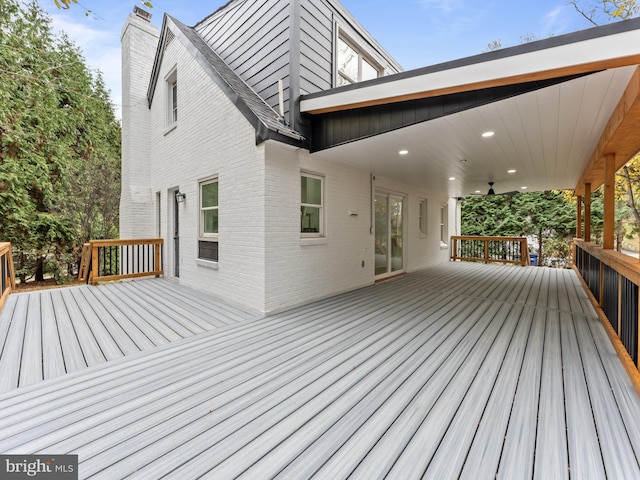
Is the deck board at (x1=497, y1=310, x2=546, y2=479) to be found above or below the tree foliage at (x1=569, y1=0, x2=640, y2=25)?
below

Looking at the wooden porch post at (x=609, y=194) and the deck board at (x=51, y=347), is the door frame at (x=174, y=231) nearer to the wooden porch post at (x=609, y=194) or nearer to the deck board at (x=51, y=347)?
the deck board at (x=51, y=347)

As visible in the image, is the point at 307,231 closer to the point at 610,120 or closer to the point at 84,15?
the point at 84,15

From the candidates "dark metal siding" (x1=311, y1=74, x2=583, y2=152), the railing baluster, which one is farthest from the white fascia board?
the railing baluster

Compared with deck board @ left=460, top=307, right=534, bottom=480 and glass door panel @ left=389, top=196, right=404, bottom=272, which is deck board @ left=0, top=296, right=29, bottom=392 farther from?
glass door panel @ left=389, top=196, right=404, bottom=272

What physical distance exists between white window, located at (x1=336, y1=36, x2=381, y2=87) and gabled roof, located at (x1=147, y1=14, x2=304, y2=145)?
5.55 feet

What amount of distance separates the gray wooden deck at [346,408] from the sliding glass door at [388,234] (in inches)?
134

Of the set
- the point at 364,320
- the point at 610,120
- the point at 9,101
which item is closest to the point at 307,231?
the point at 364,320

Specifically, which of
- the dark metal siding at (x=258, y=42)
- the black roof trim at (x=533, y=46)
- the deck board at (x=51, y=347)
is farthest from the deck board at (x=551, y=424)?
the dark metal siding at (x=258, y=42)

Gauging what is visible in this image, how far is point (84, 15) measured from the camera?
2770 millimetres

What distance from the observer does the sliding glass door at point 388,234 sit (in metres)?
6.77

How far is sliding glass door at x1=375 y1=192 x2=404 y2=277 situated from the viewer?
6770mm

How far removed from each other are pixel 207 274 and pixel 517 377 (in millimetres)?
4663

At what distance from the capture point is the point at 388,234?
707 cm

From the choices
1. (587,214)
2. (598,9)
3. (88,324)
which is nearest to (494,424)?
(88,324)
